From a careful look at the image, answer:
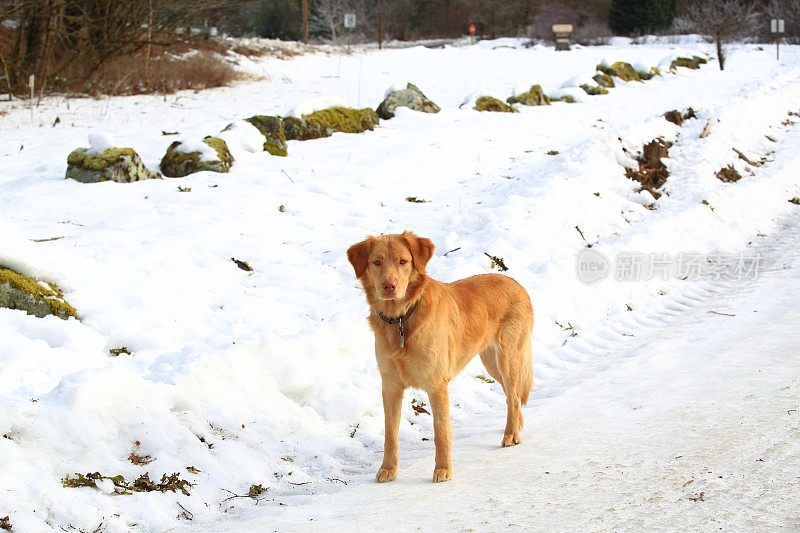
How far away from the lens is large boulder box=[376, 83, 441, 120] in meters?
20.3

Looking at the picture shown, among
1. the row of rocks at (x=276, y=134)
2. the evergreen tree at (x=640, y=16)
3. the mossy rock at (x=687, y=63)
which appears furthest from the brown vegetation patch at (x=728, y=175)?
the evergreen tree at (x=640, y=16)

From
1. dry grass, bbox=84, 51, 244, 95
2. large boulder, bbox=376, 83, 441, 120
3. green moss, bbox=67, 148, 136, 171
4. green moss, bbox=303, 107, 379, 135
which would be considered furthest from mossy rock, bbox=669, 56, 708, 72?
green moss, bbox=67, 148, 136, 171

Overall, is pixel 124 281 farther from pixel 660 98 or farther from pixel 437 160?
pixel 660 98

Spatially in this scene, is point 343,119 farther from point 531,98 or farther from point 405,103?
point 531,98

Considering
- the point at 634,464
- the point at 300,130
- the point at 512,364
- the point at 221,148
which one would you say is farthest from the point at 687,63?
the point at 634,464

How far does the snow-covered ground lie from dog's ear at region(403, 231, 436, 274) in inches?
53.1

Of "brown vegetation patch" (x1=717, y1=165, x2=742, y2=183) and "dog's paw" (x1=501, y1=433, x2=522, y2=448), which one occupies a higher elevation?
"brown vegetation patch" (x1=717, y1=165, x2=742, y2=183)

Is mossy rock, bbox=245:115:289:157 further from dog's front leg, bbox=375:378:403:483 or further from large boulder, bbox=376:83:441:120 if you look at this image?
dog's front leg, bbox=375:378:403:483

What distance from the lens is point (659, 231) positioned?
458 inches

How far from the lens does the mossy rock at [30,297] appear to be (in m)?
7.46

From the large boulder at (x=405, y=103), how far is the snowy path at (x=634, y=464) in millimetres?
13478

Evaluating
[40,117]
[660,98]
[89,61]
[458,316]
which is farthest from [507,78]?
[458,316]

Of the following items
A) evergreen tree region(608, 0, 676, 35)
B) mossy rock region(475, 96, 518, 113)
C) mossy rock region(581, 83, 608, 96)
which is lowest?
mossy rock region(475, 96, 518, 113)

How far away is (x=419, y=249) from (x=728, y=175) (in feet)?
35.9
